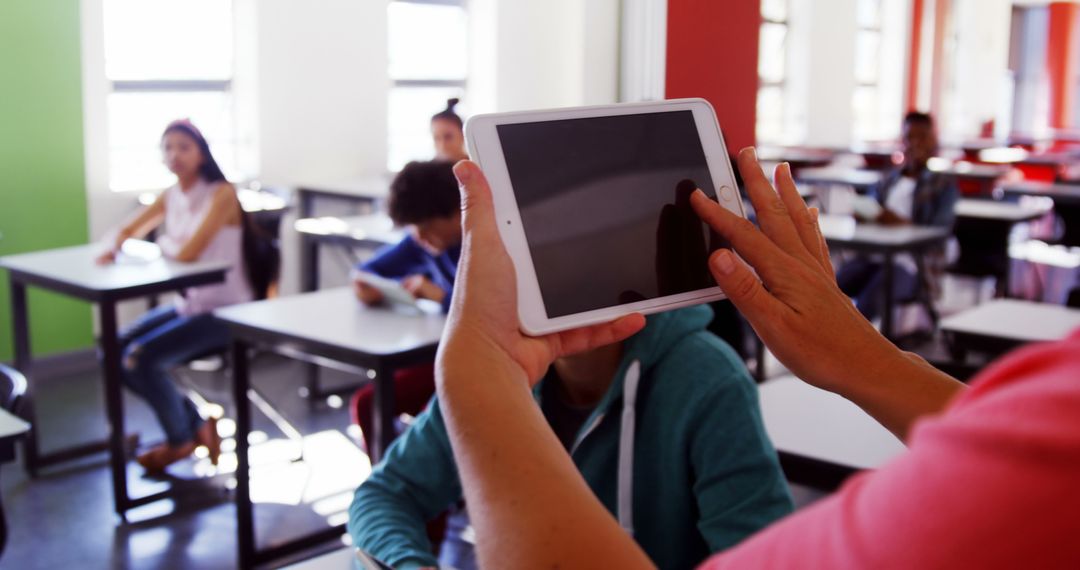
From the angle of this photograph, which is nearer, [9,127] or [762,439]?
[762,439]

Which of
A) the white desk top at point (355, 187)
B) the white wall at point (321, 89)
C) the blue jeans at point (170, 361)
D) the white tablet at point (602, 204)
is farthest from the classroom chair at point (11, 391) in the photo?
the white wall at point (321, 89)

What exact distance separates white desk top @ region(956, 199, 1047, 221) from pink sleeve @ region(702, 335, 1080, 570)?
5.73 m

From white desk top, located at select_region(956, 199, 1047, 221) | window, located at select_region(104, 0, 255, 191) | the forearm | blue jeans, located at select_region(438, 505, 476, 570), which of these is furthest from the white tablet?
white desk top, located at select_region(956, 199, 1047, 221)

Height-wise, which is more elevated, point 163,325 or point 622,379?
point 622,379

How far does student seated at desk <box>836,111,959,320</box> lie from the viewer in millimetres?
5172

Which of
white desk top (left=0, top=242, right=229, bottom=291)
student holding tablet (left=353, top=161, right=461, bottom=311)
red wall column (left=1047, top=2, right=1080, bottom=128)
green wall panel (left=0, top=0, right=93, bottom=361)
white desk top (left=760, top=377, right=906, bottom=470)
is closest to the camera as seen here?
white desk top (left=760, top=377, right=906, bottom=470)

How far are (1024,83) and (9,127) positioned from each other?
523 inches

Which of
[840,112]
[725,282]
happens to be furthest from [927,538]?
[840,112]

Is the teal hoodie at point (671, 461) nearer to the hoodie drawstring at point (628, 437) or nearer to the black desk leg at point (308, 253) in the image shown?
the hoodie drawstring at point (628, 437)

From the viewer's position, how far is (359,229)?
4930 mm

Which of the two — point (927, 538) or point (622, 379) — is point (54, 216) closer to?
point (622, 379)

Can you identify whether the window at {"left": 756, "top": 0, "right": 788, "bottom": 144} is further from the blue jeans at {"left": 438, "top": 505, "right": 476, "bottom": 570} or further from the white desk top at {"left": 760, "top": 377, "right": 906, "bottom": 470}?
the white desk top at {"left": 760, "top": 377, "right": 906, "bottom": 470}

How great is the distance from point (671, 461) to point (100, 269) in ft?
9.39

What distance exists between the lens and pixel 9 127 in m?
5.02
